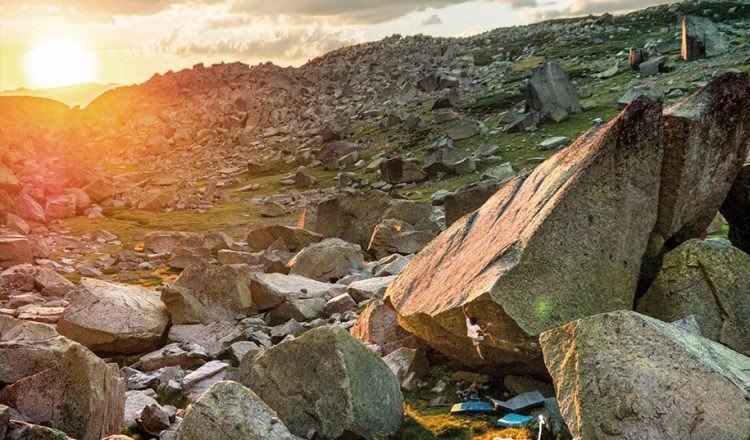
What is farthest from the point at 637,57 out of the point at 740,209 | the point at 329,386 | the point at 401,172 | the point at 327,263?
the point at 329,386

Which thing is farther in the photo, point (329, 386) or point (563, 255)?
point (563, 255)

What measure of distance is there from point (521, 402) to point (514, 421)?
14.3 inches

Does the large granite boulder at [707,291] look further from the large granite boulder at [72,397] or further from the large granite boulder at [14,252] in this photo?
the large granite boulder at [14,252]

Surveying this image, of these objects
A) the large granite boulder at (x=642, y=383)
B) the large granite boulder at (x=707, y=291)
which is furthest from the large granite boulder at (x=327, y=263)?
the large granite boulder at (x=642, y=383)

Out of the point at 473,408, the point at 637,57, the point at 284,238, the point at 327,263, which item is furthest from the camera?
the point at 637,57

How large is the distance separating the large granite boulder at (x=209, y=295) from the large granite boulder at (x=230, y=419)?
701cm

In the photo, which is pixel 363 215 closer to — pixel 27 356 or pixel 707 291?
pixel 27 356

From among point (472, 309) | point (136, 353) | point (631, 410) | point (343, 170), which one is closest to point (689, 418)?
point (631, 410)

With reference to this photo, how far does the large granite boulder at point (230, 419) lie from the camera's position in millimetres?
6570

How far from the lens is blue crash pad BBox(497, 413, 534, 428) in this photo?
7491 mm

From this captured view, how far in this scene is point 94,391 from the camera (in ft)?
25.9

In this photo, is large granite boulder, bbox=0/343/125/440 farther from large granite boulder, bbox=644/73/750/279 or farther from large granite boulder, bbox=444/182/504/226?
large granite boulder, bbox=444/182/504/226

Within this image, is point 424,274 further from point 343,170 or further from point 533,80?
point 343,170

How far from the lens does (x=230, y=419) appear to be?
660cm
